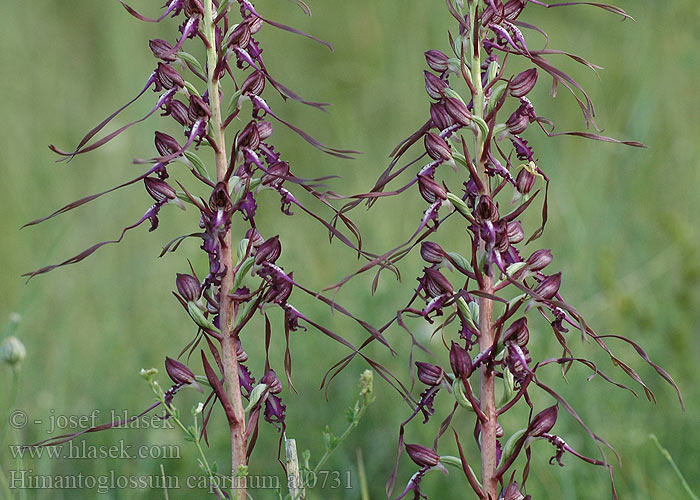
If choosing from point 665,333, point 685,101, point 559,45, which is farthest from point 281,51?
point 665,333

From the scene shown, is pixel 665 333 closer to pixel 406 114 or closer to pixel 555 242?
→ pixel 555 242

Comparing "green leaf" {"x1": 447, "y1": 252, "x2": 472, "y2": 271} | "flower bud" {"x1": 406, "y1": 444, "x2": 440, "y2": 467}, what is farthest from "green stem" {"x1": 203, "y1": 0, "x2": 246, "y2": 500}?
"green leaf" {"x1": 447, "y1": 252, "x2": 472, "y2": 271}

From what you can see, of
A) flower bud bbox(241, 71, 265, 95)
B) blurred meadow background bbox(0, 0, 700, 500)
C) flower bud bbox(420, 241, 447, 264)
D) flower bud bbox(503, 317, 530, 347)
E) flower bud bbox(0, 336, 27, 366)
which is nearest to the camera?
flower bud bbox(503, 317, 530, 347)

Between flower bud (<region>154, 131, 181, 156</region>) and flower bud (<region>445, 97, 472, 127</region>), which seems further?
flower bud (<region>154, 131, 181, 156</region>)

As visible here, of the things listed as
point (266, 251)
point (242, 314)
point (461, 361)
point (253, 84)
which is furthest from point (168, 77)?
point (461, 361)

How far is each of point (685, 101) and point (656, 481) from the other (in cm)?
336

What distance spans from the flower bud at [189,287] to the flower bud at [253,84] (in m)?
0.42

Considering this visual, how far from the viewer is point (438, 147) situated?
5.78 ft

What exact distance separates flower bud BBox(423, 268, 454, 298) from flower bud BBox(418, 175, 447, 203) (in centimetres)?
14

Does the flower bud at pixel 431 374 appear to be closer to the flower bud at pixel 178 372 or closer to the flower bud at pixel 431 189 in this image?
the flower bud at pixel 431 189

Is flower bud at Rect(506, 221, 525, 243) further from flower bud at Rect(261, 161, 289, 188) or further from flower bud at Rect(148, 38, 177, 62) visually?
→ flower bud at Rect(148, 38, 177, 62)

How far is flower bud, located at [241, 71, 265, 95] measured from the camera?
1909mm

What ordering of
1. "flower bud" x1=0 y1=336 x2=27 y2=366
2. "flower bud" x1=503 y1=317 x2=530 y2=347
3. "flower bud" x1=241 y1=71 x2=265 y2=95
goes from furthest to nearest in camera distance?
"flower bud" x1=0 y1=336 x2=27 y2=366 < "flower bud" x1=241 y1=71 x2=265 y2=95 < "flower bud" x1=503 y1=317 x2=530 y2=347

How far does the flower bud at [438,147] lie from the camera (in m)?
1.76
